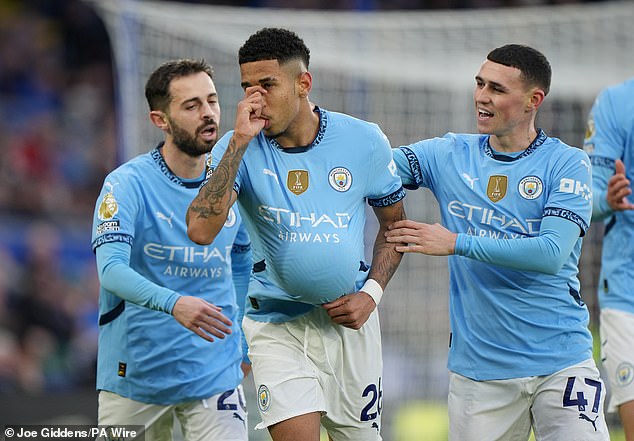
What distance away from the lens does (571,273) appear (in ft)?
17.7

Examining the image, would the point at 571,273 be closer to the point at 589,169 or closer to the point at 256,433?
the point at 589,169

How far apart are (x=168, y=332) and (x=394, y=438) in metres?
4.36

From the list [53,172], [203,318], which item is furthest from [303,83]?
[53,172]

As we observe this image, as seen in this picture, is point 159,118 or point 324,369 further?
point 159,118

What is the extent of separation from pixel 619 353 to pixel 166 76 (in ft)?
9.69

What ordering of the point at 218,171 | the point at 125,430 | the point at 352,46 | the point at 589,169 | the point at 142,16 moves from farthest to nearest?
1. the point at 352,46
2. the point at 142,16
3. the point at 125,430
4. the point at 589,169
5. the point at 218,171

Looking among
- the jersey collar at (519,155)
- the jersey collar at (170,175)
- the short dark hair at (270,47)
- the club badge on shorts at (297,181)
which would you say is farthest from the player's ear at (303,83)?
the jersey collar at (170,175)

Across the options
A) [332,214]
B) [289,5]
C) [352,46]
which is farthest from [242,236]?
[289,5]

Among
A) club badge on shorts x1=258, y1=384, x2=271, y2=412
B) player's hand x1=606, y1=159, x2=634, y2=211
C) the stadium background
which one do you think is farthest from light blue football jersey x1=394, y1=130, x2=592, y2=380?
the stadium background

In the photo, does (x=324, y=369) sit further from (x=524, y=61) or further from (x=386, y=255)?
(x=524, y=61)

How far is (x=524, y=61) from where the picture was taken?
546 cm

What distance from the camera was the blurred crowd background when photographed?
12.8 metres

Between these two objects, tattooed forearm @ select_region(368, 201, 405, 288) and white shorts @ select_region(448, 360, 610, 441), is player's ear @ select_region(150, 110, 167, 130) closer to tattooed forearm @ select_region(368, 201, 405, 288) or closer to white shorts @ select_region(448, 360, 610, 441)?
tattooed forearm @ select_region(368, 201, 405, 288)

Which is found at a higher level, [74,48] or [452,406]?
[74,48]
